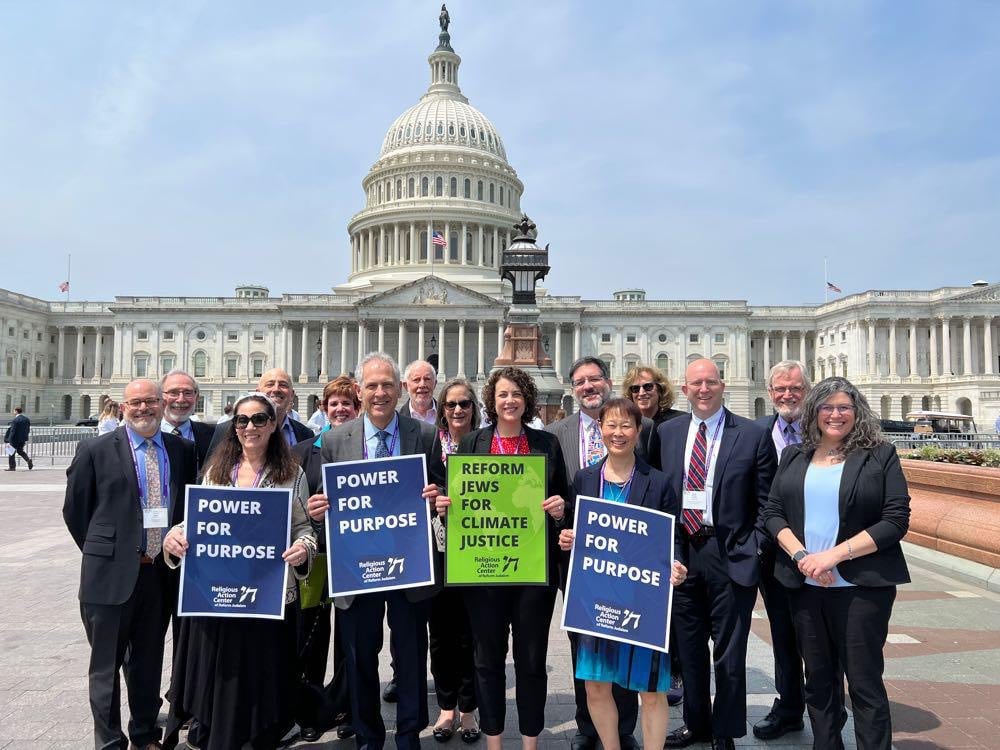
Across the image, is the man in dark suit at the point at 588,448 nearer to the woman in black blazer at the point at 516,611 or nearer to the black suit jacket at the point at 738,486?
the woman in black blazer at the point at 516,611

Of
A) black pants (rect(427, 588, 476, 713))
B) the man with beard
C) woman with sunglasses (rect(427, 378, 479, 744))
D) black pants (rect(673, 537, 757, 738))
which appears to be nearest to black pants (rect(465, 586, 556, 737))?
woman with sunglasses (rect(427, 378, 479, 744))

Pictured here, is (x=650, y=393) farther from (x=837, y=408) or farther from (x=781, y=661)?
(x=781, y=661)

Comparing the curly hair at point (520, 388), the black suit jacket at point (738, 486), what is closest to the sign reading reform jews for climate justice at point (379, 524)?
the curly hair at point (520, 388)

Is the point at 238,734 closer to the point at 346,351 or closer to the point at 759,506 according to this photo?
the point at 759,506

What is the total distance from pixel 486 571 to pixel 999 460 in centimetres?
1359

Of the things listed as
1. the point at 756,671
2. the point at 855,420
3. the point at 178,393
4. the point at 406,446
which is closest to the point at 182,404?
the point at 178,393

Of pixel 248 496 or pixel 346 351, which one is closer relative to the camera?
pixel 248 496

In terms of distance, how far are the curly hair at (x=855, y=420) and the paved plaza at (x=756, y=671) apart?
2.43 m

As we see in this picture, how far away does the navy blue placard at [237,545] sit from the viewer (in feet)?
16.1

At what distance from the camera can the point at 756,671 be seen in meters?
7.07

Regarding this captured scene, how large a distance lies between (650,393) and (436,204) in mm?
84647

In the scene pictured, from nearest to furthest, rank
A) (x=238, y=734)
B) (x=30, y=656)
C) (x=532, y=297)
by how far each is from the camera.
→ 1. (x=238, y=734)
2. (x=30, y=656)
3. (x=532, y=297)

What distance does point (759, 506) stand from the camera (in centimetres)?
556

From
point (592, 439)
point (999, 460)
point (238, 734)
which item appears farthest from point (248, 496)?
point (999, 460)
